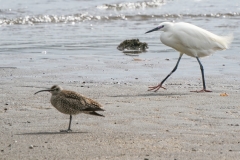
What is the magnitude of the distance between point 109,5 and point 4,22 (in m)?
6.82

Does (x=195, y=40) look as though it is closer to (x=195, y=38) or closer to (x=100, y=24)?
(x=195, y=38)

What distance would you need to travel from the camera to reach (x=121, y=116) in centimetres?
800

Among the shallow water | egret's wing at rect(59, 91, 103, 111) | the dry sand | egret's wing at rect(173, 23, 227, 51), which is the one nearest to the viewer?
the dry sand

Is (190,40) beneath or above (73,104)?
above

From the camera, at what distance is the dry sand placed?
20.9 feet

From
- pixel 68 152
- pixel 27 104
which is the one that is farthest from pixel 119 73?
pixel 68 152

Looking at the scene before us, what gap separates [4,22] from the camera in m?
20.6

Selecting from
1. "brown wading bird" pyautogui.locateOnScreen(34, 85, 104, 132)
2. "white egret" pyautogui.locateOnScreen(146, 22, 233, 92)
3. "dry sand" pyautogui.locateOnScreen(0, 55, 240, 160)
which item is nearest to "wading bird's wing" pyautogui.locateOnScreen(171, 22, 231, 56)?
"white egret" pyautogui.locateOnScreen(146, 22, 233, 92)

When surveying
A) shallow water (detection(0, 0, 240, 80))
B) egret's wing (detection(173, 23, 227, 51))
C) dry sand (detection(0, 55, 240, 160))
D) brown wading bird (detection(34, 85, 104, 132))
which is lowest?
shallow water (detection(0, 0, 240, 80))

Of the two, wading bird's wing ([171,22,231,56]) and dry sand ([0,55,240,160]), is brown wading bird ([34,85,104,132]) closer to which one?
dry sand ([0,55,240,160])

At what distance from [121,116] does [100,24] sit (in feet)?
42.6

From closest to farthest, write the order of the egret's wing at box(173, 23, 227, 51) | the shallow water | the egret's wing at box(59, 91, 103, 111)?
1. the egret's wing at box(59, 91, 103, 111)
2. the egret's wing at box(173, 23, 227, 51)
3. the shallow water

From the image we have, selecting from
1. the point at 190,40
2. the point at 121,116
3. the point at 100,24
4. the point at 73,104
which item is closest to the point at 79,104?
the point at 73,104

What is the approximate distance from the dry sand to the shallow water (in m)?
1.55
